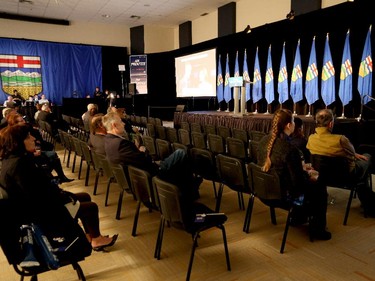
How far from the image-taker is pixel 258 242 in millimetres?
2830

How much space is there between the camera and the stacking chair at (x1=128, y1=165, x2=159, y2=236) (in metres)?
2.64

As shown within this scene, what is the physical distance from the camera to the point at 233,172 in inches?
125

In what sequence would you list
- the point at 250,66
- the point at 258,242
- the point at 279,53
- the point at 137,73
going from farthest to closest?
the point at 137,73, the point at 250,66, the point at 279,53, the point at 258,242

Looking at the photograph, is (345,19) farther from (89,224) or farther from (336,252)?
(89,224)

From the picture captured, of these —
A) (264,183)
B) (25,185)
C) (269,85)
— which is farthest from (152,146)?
(269,85)

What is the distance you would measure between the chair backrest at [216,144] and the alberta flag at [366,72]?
172 inches

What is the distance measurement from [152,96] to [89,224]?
13.5m

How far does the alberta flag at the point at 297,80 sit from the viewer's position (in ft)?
29.2

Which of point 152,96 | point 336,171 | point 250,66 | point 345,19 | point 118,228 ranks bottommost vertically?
point 118,228

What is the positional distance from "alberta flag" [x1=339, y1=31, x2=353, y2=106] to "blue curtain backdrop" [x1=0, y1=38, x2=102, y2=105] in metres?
A: 11.2

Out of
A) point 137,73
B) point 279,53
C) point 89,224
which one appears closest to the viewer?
point 89,224

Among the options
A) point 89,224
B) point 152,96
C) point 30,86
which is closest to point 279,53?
point 152,96

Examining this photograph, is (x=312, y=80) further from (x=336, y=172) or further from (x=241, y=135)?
(x=336, y=172)

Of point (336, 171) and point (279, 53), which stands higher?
point (279, 53)
